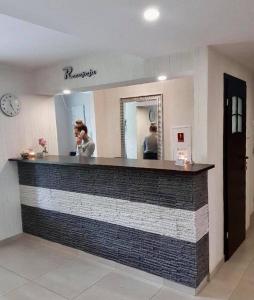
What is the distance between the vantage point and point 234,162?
10.1ft

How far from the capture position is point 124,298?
7.73ft

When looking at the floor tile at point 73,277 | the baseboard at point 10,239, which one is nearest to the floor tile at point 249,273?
the floor tile at point 73,277

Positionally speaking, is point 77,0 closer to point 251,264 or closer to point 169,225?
point 169,225

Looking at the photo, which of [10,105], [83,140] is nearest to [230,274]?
[83,140]

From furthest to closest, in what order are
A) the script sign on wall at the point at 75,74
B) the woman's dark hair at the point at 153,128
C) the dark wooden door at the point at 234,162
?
the woman's dark hair at the point at 153,128 → the script sign on wall at the point at 75,74 → the dark wooden door at the point at 234,162

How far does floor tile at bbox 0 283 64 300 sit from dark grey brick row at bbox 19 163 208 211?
1.02m

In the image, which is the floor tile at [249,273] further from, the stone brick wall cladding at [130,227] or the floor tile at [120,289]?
the floor tile at [120,289]

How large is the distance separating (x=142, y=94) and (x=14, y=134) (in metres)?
1.93

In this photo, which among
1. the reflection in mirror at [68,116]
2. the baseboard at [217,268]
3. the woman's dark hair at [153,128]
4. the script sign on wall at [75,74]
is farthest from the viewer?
the reflection in mirror at [68,116]

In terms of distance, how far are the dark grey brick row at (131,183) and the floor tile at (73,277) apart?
79 centimetres

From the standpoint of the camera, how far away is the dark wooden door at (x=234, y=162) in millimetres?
2879

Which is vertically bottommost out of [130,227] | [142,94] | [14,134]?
[130,227]

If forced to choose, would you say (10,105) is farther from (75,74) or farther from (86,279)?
(86,279)

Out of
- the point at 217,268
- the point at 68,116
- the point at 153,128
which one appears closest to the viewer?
the point at 217,268
